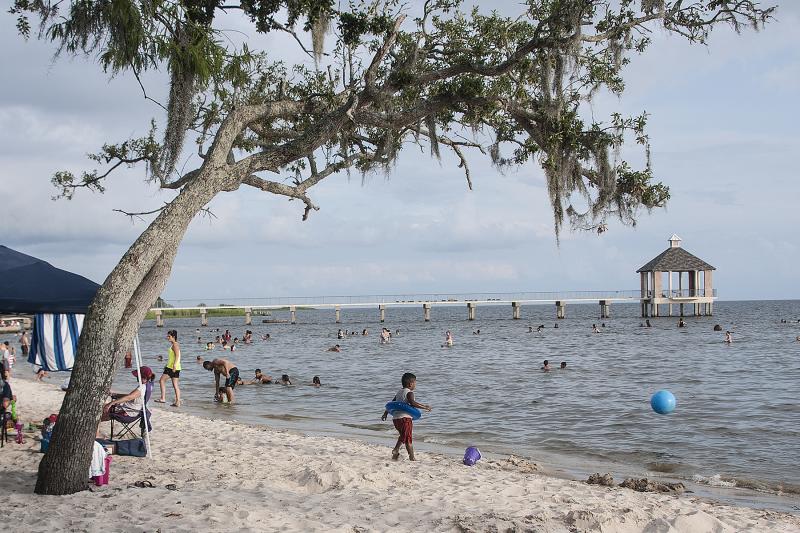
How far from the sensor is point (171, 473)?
7828 mm

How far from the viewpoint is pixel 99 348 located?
6320mm

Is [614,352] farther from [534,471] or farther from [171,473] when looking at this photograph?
[171,473]

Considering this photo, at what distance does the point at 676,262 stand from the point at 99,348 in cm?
6806

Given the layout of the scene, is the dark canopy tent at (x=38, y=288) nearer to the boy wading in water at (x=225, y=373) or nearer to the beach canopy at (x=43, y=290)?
the beach canopy at (x=43, y=290)

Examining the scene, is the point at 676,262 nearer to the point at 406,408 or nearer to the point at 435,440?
the point at 435,440

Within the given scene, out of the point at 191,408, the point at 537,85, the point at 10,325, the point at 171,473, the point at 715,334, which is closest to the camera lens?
the point at 171,473

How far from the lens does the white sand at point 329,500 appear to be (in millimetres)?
5988

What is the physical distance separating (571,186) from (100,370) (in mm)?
5469

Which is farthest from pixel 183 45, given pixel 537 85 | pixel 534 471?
pixel 534 471

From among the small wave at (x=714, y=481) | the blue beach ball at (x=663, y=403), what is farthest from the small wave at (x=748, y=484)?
the blue beach ball at (x=663, y=403)

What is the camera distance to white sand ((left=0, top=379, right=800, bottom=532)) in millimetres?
5988

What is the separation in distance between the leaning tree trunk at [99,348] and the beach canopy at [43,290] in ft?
4.75

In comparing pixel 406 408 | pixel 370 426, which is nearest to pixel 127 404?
pixel 406 408

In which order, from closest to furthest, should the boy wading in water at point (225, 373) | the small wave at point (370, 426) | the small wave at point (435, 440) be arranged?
the small wave at point (435, 440) < the small wave at point (370, 426) < the boy wading in water at point (225, 373)
